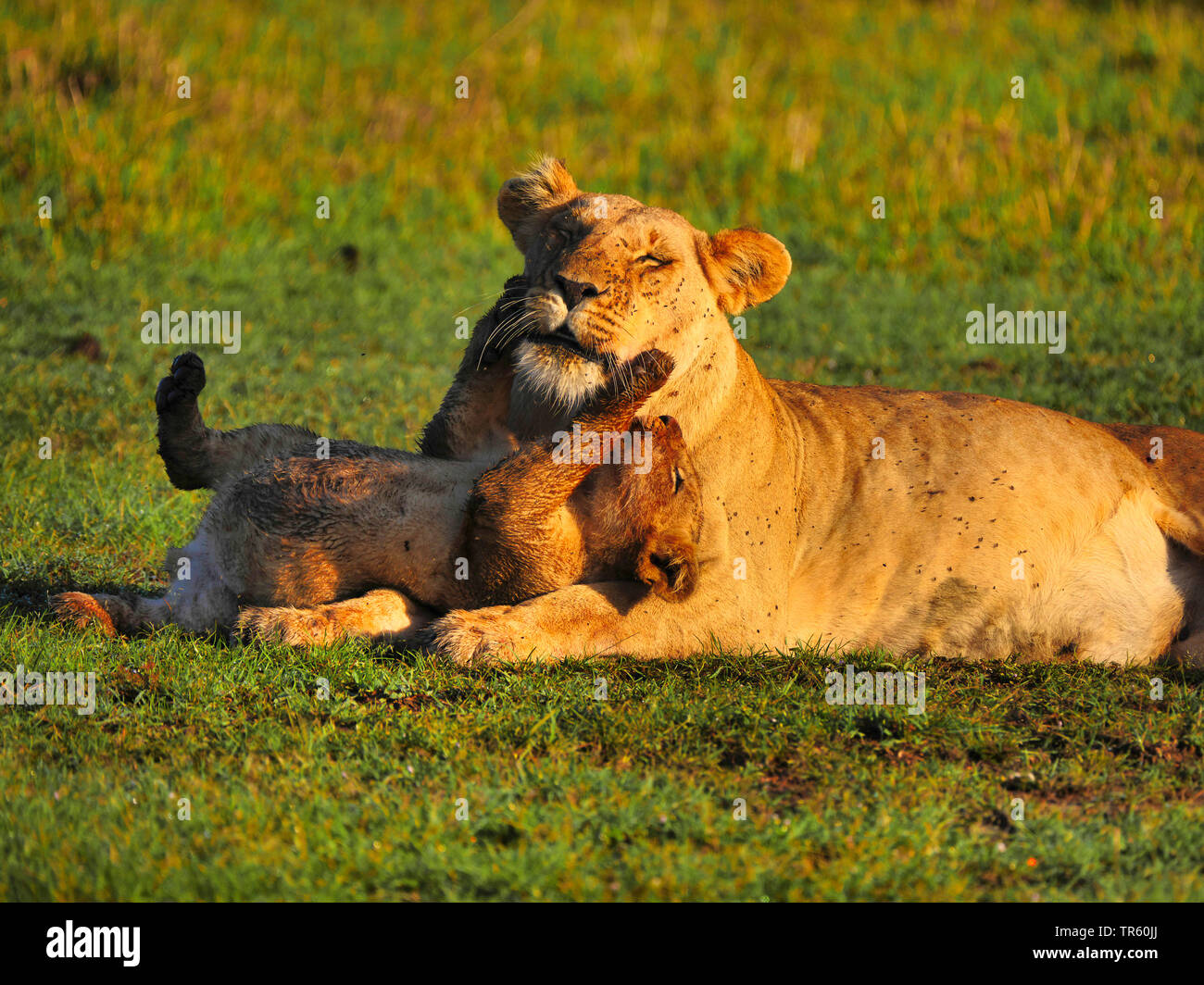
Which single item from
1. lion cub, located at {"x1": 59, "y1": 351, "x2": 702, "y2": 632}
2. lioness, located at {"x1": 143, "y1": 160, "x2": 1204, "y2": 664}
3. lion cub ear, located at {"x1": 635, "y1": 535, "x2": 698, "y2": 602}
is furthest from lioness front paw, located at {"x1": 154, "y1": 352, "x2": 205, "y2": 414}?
lion cub ear, located at {"x1": 635, "y1": 535, "x2": 698, "y2": 602}

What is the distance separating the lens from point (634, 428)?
5168mm

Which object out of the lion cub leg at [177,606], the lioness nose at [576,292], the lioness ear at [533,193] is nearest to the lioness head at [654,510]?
the lioness nose at [576,292]

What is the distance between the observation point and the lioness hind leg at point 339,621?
16.6 feet

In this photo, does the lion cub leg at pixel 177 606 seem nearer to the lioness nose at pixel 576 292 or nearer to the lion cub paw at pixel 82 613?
the lion cub paw at pixel 82 613

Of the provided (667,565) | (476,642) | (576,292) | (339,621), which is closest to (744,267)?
(576,292)

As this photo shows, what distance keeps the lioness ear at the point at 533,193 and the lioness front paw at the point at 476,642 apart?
5.73 feet

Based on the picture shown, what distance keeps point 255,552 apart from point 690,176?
8866 mm

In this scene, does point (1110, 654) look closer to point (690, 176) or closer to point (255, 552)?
point (255, 552)

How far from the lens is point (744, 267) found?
19.1 feet

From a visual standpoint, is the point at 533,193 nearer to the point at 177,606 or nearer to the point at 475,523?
the point at 475,523

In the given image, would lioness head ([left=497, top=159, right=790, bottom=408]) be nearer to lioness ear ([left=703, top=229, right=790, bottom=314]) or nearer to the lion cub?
lioness ear ([left=703, top=229, right=790, bottom=314])

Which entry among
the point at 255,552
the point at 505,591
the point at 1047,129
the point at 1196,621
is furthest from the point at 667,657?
the point at 1047,129

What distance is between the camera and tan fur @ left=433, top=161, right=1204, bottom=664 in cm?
526

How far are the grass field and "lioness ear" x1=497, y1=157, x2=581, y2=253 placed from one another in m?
1.95
